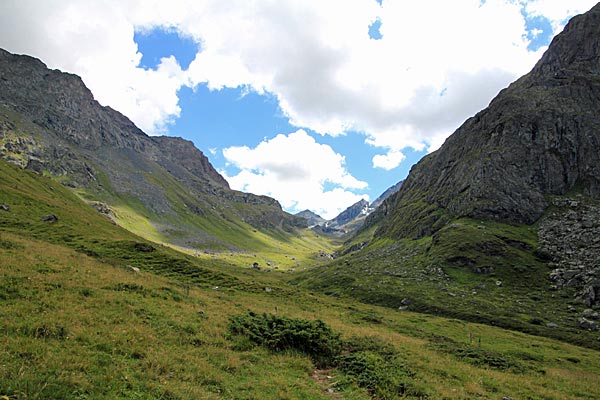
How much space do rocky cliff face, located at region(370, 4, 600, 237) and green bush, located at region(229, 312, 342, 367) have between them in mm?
107019

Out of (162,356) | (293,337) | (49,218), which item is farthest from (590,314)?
(49,218)

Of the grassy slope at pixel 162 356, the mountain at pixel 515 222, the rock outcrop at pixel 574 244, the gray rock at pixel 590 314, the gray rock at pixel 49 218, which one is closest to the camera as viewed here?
the grassy slope at pixel 162 356

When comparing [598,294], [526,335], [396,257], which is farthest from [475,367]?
[396,257]

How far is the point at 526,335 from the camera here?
1907 inches

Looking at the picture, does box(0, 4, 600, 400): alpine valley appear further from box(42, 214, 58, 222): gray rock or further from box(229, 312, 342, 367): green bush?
box(42, 214, 58, 222): gray rock

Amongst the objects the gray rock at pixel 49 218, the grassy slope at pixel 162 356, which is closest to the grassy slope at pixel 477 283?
the grassy slope at pixel 162 356

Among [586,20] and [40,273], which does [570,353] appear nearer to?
[40,273]

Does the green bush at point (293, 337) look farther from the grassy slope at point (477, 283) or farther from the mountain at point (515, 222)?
the mountain at point (515, 222)

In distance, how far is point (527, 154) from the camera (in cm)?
12825

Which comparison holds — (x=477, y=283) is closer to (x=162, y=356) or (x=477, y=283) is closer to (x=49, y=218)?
(x=162, y=356)

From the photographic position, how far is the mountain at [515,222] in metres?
64.6

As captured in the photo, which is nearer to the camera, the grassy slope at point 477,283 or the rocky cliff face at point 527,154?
the grassy slope at point 477,283

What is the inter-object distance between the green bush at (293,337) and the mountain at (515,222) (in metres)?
43.2

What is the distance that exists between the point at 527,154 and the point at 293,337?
5459 inches
